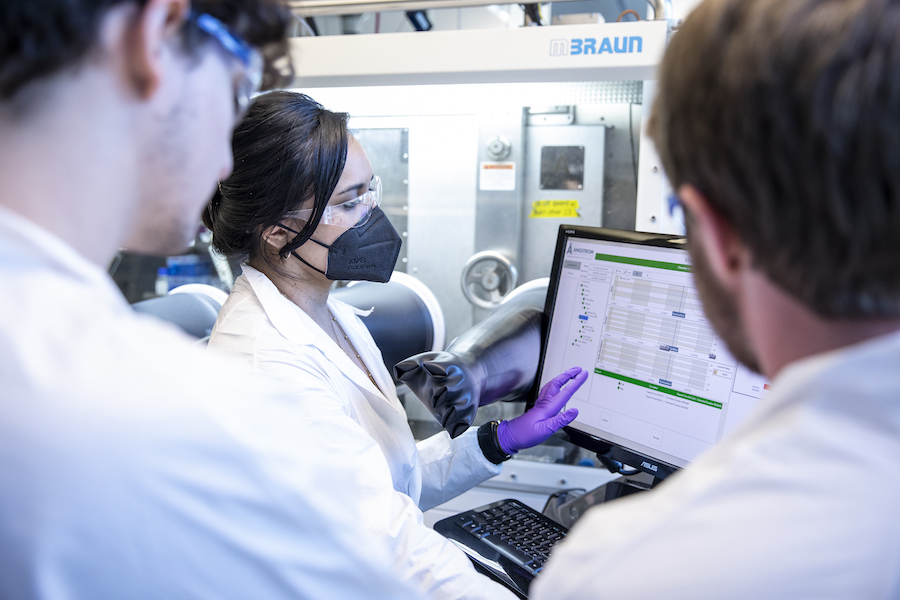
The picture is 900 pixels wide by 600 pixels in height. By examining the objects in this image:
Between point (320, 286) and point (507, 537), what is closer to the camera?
point (507, 537)

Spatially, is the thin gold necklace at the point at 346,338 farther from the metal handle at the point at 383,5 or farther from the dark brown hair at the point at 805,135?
the dark brown hair at the point at 805,135

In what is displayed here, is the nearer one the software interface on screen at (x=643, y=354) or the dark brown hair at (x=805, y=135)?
the dark brown hair at (x=805, y=135)

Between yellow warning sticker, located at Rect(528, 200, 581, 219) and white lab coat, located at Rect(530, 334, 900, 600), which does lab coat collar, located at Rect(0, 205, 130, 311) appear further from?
yellow warning sticker, located at Rect(528, 200, 581, 219)

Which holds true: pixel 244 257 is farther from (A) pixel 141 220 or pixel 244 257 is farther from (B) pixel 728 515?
(B) pixel 728 515

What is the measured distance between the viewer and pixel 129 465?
44 centimetres

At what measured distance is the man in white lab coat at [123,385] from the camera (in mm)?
435

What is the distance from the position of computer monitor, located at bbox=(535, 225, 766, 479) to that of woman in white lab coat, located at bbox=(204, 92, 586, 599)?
0.07 metres

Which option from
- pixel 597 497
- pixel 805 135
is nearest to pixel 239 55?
pixel 805 135

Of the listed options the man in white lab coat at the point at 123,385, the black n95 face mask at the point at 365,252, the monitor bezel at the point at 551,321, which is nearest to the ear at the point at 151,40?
the man in white lab coat at the point at 123,385

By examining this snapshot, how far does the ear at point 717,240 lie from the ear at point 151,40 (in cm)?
44

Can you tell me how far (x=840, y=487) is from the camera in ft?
1.30

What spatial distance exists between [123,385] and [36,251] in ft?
0.40

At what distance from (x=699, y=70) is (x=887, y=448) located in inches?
11.1

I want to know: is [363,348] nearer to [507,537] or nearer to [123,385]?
[507,537]
